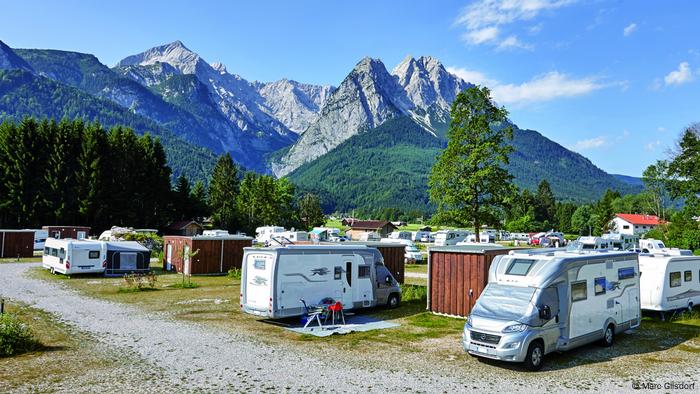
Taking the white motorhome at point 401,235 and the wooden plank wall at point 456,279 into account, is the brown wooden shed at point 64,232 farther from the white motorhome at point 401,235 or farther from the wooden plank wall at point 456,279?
the wooden plank wall at point 456,279

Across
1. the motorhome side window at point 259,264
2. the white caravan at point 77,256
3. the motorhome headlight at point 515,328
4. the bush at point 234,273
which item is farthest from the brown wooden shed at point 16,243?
the motorhome headlight at point 515,328

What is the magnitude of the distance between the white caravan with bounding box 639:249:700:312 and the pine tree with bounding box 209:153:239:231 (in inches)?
2844

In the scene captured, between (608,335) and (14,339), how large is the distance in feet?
51.7

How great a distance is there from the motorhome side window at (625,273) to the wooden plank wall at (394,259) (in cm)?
1322

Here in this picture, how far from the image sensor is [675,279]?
18.3 metres

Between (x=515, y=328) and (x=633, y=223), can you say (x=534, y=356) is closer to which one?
(x=515, y=328)

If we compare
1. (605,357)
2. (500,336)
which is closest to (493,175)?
(605,357)

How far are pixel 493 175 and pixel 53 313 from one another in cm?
2207

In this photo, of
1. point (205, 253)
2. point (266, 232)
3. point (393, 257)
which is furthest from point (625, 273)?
point (266, 232)

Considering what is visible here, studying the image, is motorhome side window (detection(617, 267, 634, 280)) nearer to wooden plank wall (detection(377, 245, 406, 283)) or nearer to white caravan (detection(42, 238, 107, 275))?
wooden plank wall (detection(377, 245, 406, 283))

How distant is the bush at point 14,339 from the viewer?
11828 millimetres

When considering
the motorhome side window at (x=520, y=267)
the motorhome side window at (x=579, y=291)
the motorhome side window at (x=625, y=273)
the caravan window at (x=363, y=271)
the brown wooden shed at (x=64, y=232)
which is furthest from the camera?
the brown wooden shed at (x=64, y=232)

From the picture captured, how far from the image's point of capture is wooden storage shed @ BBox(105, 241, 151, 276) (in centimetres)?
3103

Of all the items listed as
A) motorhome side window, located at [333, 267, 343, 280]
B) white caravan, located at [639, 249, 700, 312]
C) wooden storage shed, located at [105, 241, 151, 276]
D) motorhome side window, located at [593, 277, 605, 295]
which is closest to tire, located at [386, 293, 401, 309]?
motorhome side window, located at [333, 267, 343, 280]
